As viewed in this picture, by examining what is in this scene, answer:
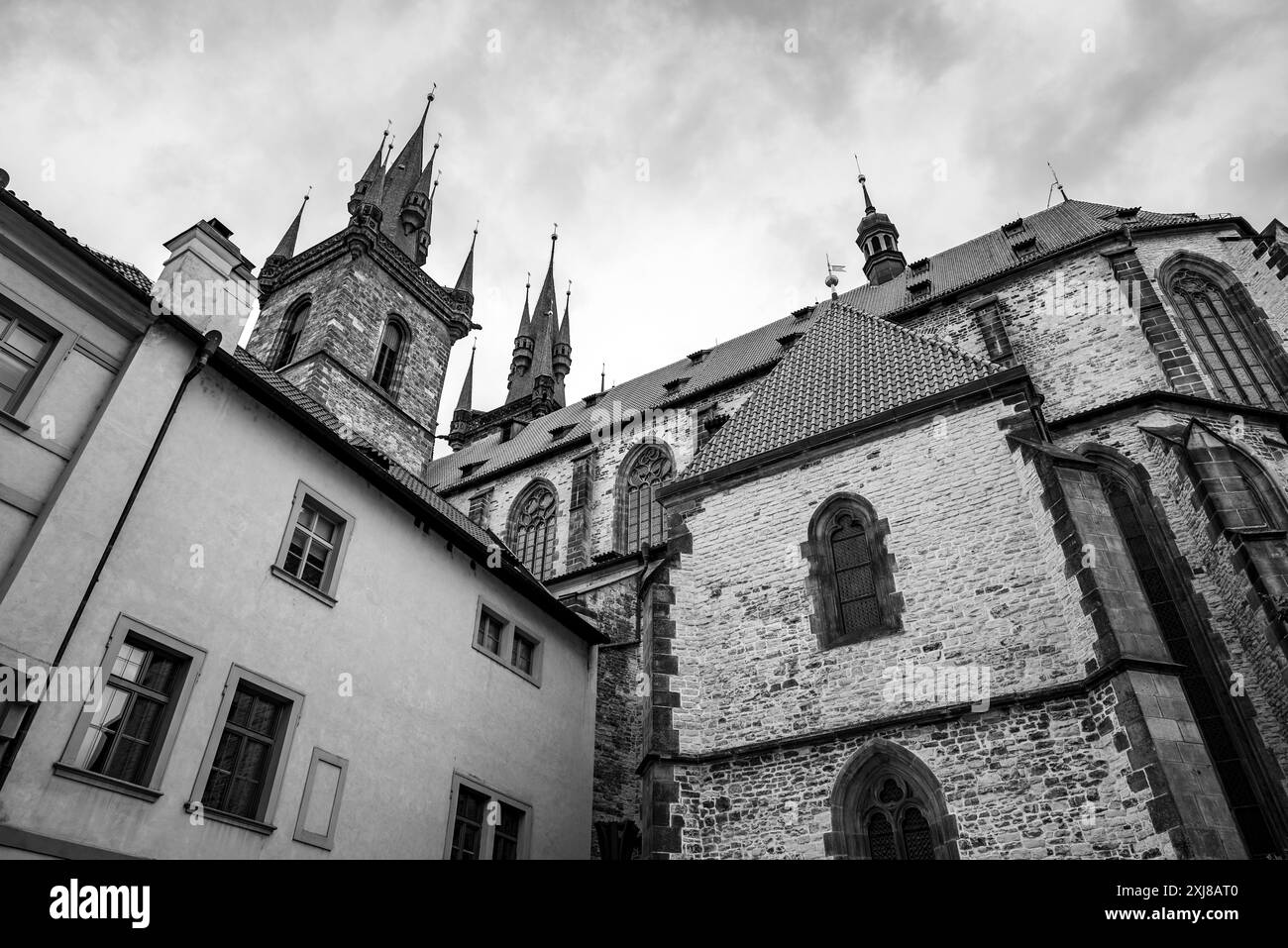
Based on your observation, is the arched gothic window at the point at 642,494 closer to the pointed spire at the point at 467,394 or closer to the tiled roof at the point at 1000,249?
the tiled roof at the point at 1000,249

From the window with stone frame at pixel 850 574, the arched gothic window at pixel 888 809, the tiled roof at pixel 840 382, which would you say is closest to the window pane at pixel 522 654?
the tiled roof at pixel 840 382

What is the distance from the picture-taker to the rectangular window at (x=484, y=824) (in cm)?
1100

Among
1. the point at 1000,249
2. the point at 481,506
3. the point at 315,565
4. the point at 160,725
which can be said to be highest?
the point at 1000,249

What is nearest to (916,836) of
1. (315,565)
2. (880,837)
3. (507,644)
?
(880,837)

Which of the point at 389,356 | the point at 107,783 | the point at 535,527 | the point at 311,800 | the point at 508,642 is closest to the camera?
the point at 107,783

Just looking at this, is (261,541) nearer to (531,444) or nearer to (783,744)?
(783,744)

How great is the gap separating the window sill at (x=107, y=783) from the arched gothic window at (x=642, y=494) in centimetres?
1365

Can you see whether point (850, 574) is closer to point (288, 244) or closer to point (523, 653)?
point (523, 653)

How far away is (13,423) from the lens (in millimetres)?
7484

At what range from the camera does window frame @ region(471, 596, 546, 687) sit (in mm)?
12578

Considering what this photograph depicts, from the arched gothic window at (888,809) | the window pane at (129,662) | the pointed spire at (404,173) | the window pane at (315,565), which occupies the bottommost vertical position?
the arched gothic window at (888,809)

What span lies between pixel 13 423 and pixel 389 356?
2289cm
